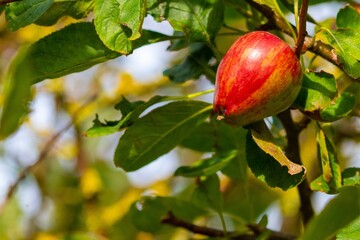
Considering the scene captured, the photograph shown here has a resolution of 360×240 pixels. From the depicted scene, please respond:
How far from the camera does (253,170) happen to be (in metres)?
0.99

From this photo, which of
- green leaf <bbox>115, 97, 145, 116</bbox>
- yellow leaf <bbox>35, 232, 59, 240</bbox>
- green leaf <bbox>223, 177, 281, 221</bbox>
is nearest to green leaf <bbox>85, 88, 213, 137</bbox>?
green leaf <bbox>115, 97, 145, 116</bbox>

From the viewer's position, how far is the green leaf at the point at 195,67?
1.20m

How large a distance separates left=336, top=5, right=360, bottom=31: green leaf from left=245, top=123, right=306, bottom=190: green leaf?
0.62 feet

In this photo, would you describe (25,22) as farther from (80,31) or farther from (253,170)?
(253,170)

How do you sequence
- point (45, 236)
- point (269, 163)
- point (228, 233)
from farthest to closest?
point (45, 236)
point (228, 233)
point (269, 163)

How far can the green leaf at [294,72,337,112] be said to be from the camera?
95 centimetres

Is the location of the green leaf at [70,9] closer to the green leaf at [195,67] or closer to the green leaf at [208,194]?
the green leaf at [195,67]

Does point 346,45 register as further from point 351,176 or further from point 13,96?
point 13,96

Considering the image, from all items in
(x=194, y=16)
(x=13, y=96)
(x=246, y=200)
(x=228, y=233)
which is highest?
(x=13, y=96)

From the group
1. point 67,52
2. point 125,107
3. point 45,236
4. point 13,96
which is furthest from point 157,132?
point 45,236

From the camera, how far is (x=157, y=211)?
133 centimetres

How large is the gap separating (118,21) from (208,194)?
1.47 feet

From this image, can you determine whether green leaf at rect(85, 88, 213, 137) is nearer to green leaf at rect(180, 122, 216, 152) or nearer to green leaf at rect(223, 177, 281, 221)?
green leaf at rect(180, 122, 216, 152)

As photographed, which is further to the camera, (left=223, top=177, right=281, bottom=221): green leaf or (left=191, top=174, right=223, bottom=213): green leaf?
(left=223, top=177, right=281, bottom=221): green leaf
